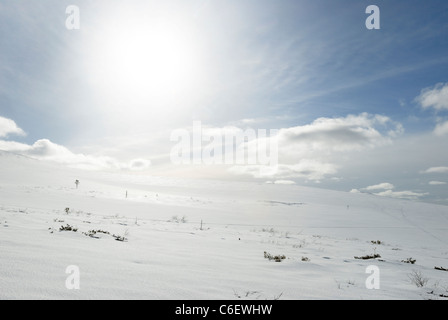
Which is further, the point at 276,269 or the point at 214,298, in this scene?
the point at 276,269

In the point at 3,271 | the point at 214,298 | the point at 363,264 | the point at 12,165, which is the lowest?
the point at 363,264

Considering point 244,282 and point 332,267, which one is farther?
point 332,267

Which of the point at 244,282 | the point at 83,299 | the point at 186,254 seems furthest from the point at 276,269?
the point at 83,299

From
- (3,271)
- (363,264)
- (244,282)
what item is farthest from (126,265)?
(363,264)

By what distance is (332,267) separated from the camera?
6207mm
